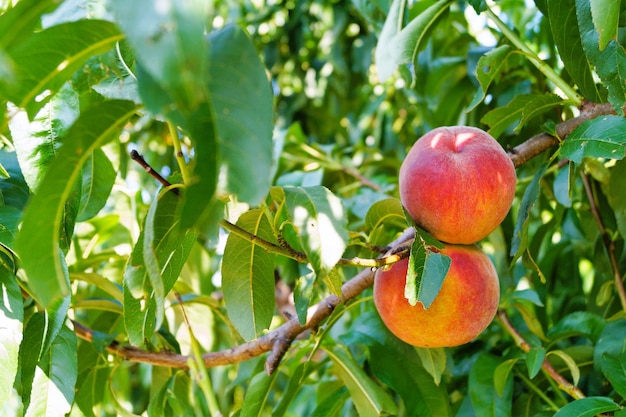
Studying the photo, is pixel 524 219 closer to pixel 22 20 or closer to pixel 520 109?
pixel 520 109

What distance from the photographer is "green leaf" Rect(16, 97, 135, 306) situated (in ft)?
1.96

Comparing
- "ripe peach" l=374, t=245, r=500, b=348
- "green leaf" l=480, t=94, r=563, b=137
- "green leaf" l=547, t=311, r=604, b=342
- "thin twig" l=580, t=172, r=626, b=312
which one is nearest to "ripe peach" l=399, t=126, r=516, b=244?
"ripe peach" l=374, t=245, r=500, b=348

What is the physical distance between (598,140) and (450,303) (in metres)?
0.32

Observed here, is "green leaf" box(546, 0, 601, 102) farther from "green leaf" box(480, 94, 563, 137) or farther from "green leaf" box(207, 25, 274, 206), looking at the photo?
"green leaf" box(207, 25, 274, 206)

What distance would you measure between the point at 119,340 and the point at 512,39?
917 mm

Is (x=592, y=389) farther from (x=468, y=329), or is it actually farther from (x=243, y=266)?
(x=243, y=266)

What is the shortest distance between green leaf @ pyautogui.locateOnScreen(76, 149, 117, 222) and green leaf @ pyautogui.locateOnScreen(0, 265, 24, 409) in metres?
0.17

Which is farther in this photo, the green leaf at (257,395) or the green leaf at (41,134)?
the green leaf at (257,395)

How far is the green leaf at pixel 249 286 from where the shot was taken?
1039 mm

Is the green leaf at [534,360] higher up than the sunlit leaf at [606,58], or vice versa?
the sunlit leaf at [606,58]

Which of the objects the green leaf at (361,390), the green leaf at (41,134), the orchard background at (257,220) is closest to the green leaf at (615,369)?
the orchard background at (257,220)

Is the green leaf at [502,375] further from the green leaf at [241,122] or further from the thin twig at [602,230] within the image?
the green leaf at [241,122]

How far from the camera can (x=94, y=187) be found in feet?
3.61

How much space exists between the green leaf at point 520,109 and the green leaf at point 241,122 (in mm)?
673
